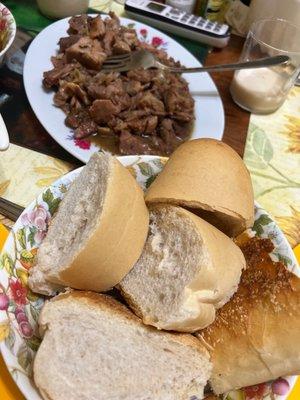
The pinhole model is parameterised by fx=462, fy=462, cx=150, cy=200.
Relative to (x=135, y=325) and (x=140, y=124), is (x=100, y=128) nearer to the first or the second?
(x=140, y=124)

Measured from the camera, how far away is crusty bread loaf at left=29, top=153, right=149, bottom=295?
0.97 metres

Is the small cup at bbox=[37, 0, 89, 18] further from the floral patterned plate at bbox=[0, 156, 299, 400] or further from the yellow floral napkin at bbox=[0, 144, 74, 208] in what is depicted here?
the floral patterned plate at bbox=[0, 156, 299, 400]

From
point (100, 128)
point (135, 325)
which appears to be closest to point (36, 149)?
point (100, 128)

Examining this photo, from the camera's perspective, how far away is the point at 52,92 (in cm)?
165

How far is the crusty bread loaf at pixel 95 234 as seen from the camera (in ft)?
3.19

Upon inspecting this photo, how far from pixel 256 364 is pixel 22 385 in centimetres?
48

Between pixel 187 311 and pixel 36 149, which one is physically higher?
pixel 187 311

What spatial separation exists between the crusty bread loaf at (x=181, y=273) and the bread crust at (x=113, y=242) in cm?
4

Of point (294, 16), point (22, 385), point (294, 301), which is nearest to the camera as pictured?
point (22, 385)

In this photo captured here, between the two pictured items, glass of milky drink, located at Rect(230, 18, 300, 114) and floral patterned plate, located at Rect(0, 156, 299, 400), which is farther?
glass of milky drink, located at Rect(230, 18, 300, 114)

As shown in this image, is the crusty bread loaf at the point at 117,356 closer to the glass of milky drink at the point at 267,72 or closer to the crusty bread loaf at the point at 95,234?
the crusty bread loaf at the point at 95,234

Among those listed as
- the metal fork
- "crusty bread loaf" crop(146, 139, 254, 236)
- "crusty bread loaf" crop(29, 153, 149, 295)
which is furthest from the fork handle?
"crusty bread loaf" crop(29, 153, 149, 295)

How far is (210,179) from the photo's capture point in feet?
3.59

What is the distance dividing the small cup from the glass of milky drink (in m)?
0.76
